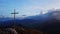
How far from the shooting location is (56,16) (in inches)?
114

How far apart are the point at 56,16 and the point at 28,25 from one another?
51 centimetres

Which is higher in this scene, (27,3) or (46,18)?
(27,3)

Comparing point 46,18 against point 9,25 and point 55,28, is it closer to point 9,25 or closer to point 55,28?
point 55,28

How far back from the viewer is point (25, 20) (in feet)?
9.53

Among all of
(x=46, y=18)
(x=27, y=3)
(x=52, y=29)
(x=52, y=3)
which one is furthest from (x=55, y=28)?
(x=27, y=3)

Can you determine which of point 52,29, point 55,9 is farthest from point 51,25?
point 55,9

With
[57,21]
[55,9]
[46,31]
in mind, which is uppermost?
[55,9]

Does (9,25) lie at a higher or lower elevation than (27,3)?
lower

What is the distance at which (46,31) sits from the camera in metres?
2.87

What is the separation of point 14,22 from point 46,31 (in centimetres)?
58

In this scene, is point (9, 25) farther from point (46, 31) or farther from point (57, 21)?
point (57, 21)

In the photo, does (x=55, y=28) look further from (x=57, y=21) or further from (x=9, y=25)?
(x=9, y=25)

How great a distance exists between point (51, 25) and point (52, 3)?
0.38 metres

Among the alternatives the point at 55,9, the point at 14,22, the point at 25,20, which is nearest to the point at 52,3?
the point at 55,9
